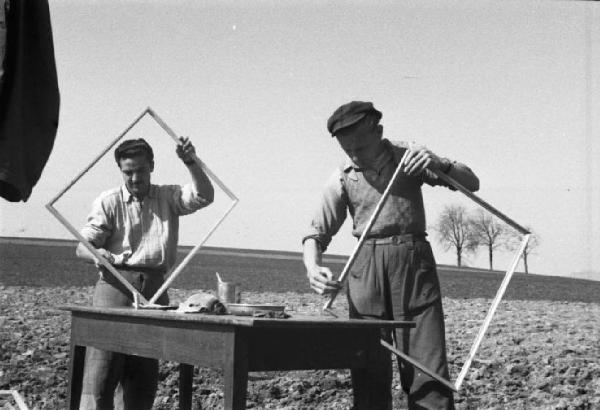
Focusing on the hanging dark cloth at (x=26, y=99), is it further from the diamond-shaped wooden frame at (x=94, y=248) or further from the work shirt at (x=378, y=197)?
the work shirt at (x=378, y=197)

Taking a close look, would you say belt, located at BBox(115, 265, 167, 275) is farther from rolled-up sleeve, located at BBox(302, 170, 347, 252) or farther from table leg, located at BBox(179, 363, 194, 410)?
rolled-up sleeve, located at BBox(302, 170, 347, 252)

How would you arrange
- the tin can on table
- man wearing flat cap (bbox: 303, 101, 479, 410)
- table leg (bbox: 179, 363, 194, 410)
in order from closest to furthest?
man wearing flat cap (bbox: 303, 101, 479, 410), the tin can on table, table leg (bbox: 179, 363, 194, 410)

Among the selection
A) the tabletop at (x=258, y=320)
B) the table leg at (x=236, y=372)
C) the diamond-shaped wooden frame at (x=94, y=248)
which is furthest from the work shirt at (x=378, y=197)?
the table leg at (x=236, y=372)

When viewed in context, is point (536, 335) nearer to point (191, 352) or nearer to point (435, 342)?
point (435, 342)

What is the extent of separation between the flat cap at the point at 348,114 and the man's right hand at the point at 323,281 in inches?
26.5

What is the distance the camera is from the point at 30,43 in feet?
11.8

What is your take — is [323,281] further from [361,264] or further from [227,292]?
[227,292]

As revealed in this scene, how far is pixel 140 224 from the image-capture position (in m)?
4.65

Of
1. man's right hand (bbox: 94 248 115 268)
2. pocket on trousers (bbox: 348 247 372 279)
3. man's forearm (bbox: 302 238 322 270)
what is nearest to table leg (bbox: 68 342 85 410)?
man's right hand (bbox: 94 248 115 268)

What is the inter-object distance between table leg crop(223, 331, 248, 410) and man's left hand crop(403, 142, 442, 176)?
1203 millimetres

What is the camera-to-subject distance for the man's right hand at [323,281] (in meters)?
3.32

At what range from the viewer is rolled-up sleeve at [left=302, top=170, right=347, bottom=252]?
3.85 meters

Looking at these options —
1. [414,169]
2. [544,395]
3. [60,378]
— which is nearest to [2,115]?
[414,169]

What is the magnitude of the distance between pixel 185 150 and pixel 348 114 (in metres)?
1.13
